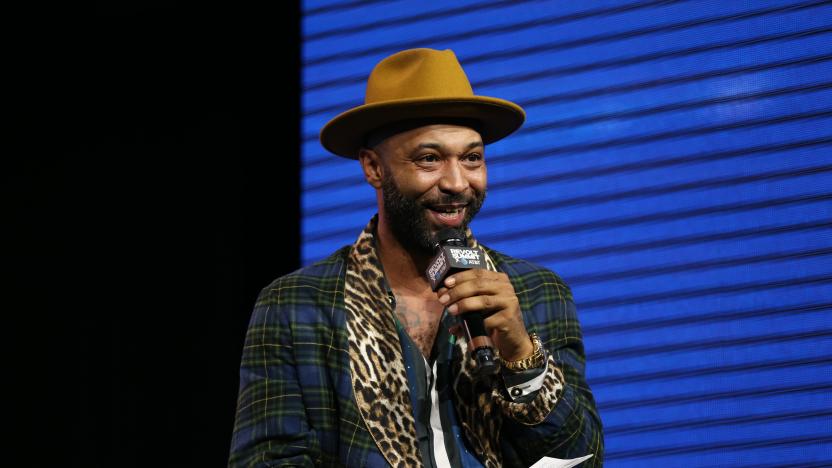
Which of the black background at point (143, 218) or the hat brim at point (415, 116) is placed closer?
the hat brim at point (415, 116)

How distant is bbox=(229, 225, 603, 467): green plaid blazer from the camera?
2207 millimetres

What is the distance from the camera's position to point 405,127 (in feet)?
8.29

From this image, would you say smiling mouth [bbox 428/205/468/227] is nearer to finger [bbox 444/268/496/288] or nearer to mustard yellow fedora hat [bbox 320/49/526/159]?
mustard yellow fedora hat [bbox 320/49/526/159]

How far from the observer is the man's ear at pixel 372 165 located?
261 centimetres

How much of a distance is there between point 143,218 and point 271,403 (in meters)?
1.78

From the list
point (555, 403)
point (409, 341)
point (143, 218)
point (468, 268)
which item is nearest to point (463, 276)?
point (468, 268)

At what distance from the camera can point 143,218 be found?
12.7 ft

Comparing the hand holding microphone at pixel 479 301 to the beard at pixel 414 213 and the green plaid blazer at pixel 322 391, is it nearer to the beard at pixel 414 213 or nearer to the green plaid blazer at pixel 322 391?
the green plaid blazer at pixel 322 391

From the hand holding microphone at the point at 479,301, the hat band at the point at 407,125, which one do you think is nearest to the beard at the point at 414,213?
the hat band at the point at 407,125

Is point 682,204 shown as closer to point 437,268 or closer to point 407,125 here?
point 407,125

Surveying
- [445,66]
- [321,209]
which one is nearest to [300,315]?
[445,66]

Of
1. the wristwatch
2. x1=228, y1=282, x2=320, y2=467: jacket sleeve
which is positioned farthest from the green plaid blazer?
the wristwatch

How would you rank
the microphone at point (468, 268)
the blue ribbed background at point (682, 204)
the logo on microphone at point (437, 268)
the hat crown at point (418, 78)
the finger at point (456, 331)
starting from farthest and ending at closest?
1. the blue ribbed background at point (682, 204)
2. the hat crown at point (418, 78)
3. the finger at point (456, 331)
4. the logo on microphone at point (437, 268)
5. the microphone at point (468, 268)

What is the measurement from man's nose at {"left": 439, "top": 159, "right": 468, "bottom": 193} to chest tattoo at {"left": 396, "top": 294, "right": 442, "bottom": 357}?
34 centimetres
